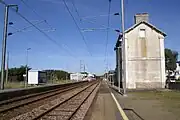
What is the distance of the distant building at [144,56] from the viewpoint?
44.3 meters

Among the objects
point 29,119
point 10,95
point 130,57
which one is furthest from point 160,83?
point 29,119

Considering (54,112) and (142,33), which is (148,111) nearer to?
(54,112)

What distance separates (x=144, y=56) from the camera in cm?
4509

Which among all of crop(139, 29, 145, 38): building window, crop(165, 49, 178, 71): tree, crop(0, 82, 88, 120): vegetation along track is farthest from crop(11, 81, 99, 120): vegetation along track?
crop(165, 49, 178, 71): tree

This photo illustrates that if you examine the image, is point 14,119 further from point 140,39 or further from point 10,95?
point 140,39

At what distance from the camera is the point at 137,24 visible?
150ft

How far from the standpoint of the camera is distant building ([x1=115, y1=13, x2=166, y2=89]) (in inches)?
1746

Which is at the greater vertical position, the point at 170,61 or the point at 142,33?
the point at 142,33

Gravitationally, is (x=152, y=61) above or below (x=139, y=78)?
above

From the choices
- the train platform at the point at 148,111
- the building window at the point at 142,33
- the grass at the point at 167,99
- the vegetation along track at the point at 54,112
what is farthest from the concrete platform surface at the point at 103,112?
the building window at the point at 142,33

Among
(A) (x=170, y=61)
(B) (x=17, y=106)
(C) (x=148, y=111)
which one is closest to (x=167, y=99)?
(C) (x=148, y=111)

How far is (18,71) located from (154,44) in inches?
2751

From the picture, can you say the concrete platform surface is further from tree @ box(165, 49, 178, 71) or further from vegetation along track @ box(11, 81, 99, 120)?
tree @ box(165, 49, 178, 71)

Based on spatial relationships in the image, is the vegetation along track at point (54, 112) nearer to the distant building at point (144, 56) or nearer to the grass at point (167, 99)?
the grass at point (167, 99)
